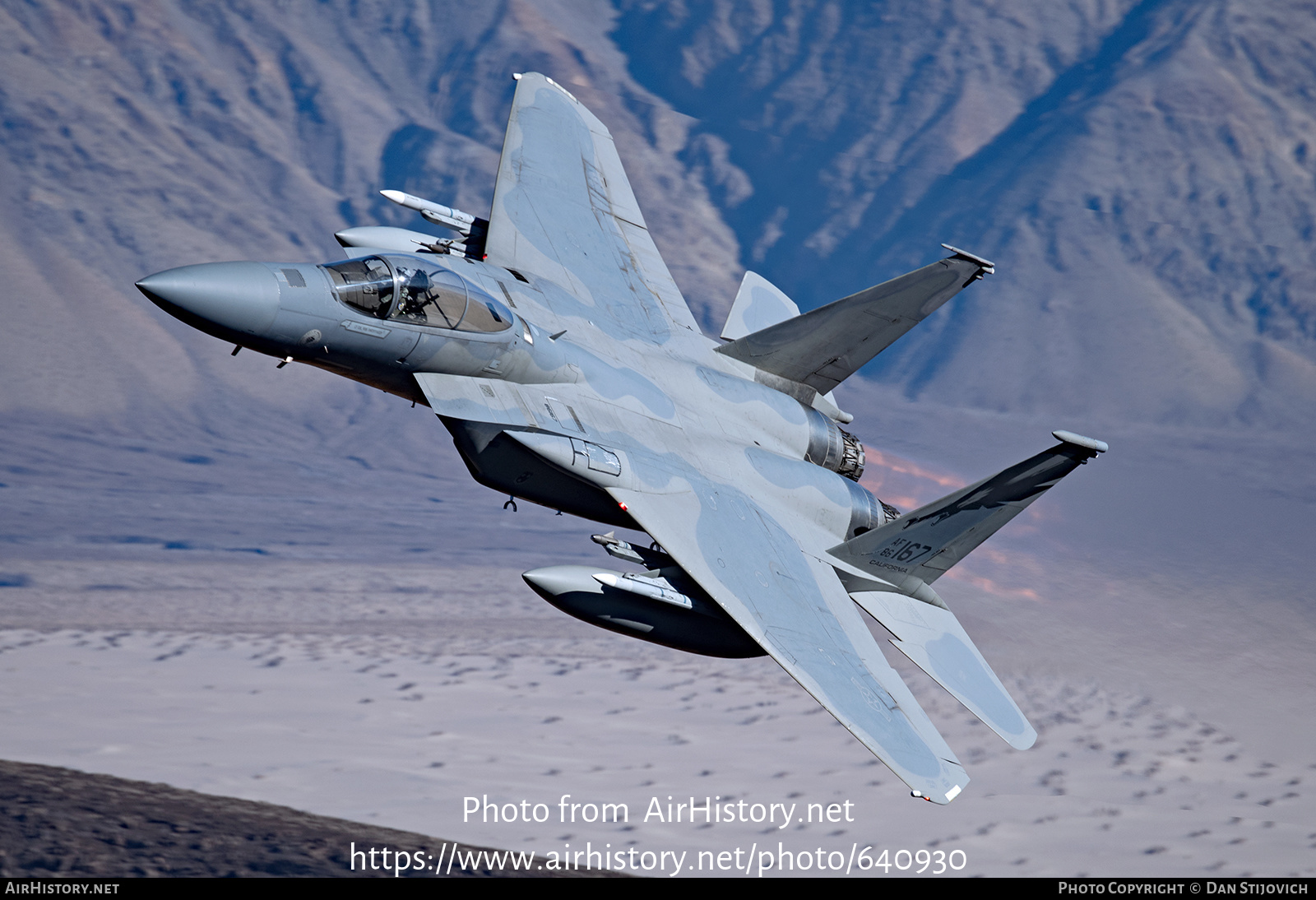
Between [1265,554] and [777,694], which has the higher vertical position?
[1265,554]

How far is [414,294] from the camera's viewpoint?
1619 cm

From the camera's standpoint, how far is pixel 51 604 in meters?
44.0

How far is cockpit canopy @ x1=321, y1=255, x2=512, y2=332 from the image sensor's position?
15852 mm

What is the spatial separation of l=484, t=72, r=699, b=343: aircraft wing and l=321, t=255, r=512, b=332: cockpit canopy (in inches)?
88.1

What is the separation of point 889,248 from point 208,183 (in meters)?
43.1

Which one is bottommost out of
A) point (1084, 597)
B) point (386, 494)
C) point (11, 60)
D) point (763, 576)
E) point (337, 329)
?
point (386, 494)

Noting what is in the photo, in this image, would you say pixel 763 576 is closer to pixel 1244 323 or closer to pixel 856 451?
pixel 856 451

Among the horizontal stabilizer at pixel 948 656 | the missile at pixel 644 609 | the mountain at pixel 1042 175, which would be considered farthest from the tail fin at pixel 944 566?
the mountain at pixel 1042 175

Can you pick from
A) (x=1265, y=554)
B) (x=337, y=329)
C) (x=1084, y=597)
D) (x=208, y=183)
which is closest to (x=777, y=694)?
(x=1084, y=597)

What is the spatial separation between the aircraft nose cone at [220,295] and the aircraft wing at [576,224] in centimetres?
490

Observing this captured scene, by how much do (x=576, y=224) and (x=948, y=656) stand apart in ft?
31.2

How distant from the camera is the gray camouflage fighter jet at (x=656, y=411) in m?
16.1
